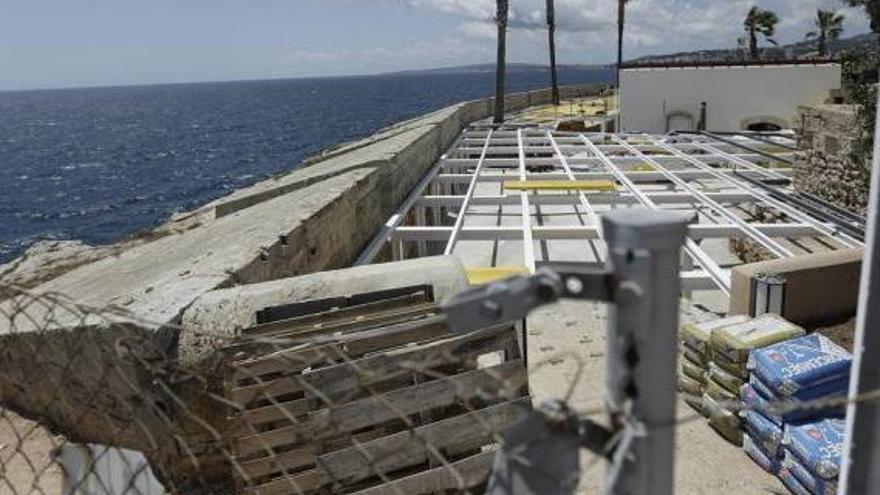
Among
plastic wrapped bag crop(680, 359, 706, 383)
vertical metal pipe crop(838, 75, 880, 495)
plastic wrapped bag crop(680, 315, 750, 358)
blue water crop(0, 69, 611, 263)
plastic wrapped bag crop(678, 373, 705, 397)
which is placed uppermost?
vertical metal pipe crop(838, 75, 880, 495)

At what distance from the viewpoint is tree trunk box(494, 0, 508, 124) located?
31.6m

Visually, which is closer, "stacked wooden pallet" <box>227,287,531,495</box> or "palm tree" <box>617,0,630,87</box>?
"stacked wooden pallet" <box>227,287,531,495</box>

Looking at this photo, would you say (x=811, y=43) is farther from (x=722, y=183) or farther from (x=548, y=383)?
(x=548, y=383)

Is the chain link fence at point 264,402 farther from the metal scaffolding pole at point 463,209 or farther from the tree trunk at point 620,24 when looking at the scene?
the tree trunk at point 620,24

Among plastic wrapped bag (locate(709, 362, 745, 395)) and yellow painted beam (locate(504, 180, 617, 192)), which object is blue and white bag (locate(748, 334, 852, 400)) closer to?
plastic wrapped bag (locate(709, 362, 745, 395))

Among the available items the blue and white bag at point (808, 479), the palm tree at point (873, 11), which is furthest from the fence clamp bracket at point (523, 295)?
the palm tree at point (873, 11)

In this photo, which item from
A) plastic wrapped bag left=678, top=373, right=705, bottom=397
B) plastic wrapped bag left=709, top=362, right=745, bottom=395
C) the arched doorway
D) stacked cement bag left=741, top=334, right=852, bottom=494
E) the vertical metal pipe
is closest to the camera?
the vertical metal pipe

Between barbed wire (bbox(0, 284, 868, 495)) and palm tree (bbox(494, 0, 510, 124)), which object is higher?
palm tree (bbox(494, 0, 510, 124))

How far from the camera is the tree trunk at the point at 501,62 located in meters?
31.6

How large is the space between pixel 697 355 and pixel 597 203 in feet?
A: 23.5

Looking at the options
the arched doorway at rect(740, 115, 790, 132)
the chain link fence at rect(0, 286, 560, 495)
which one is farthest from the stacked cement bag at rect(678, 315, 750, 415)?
the arched doorway at rect(740, 115, 790, 132)

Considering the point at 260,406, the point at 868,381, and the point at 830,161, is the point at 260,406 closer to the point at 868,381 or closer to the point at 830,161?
the point at 868,381

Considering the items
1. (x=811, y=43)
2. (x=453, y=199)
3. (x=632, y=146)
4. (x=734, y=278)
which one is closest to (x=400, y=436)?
(x=734, y=278)

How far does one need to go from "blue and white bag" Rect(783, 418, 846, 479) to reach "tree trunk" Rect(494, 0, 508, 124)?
26105mm
